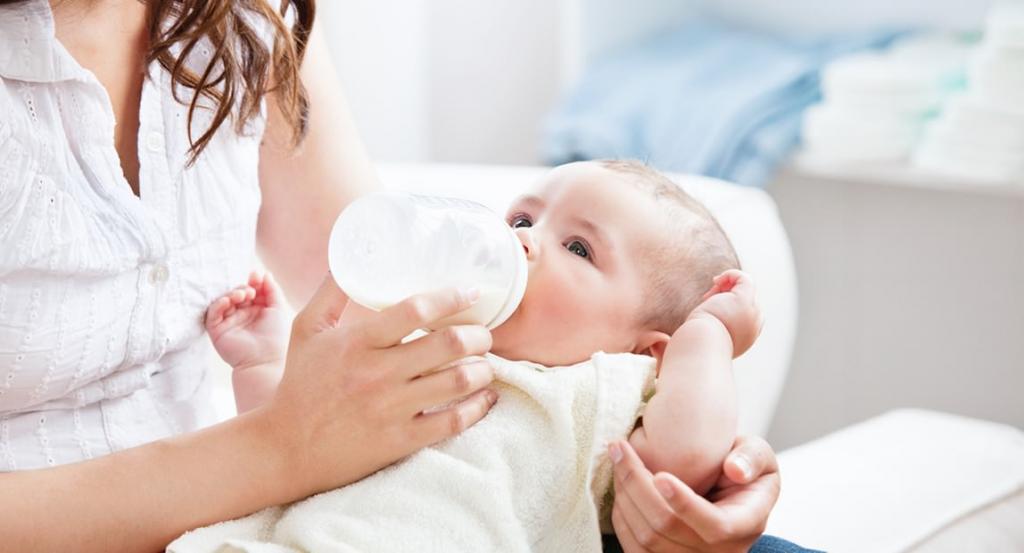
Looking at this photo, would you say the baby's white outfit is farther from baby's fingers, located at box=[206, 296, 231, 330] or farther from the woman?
baby's fingers, located at box=[206, 296, 231, 330]

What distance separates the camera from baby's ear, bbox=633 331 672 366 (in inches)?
41.8

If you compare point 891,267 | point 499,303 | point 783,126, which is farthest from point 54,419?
point 891,267

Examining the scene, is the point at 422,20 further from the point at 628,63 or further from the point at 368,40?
the point at 628,63

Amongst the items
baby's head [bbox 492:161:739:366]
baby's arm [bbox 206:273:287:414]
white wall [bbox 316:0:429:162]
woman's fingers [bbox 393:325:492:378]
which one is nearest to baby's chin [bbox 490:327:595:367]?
baby's head [bbox 492:161:739:366]

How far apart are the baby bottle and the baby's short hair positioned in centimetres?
17

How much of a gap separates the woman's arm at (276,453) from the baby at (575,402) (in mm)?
20

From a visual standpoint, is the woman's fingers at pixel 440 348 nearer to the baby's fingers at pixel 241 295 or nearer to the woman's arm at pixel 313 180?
the baby's fingers at pixel 241 295

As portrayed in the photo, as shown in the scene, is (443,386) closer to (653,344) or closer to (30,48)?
(653,344)

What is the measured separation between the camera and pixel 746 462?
0.93 m

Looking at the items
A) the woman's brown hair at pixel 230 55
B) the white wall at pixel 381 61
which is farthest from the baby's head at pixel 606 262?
the white wall at pixel 381 61

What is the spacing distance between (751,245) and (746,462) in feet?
2.27

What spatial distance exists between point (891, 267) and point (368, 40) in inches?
44.7

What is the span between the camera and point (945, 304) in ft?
7.56

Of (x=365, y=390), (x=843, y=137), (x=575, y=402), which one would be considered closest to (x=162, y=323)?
(x=365, y=390)
